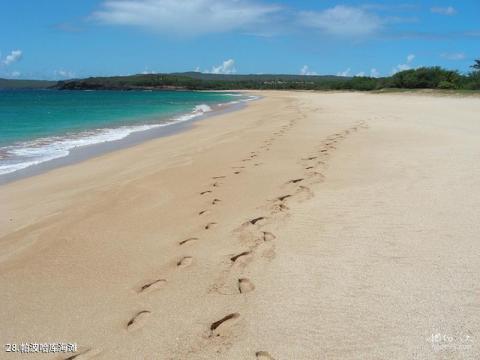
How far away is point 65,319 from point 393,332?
6.96 feet

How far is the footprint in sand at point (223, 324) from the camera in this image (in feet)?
8.49

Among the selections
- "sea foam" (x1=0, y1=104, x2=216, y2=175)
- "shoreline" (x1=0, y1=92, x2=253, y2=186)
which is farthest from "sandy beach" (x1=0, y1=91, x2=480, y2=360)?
"sea foam" (x1=0, y1=104, x2=216, y2=175)

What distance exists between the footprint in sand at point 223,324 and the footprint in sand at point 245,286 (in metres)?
0.31

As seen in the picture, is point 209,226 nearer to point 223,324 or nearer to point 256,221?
point 256,221

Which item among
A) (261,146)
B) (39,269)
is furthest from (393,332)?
(261,146)

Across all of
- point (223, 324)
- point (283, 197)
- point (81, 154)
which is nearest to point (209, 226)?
point (283, 197)

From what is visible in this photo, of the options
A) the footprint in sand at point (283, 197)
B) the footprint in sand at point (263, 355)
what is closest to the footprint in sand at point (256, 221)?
the footprint in sand at point (283, 197)

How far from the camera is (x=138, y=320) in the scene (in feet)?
9.17

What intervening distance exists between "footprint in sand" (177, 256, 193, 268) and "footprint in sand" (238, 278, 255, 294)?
1.89 feet

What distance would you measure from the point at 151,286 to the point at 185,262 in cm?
44

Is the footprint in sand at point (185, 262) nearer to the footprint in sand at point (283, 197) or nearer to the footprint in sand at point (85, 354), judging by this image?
the footprint in sand at point (85, 354)

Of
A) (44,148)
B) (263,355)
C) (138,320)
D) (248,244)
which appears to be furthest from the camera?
(44,148)

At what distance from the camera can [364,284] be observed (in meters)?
3.01

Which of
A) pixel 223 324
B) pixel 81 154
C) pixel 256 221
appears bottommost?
pixel 81 154
